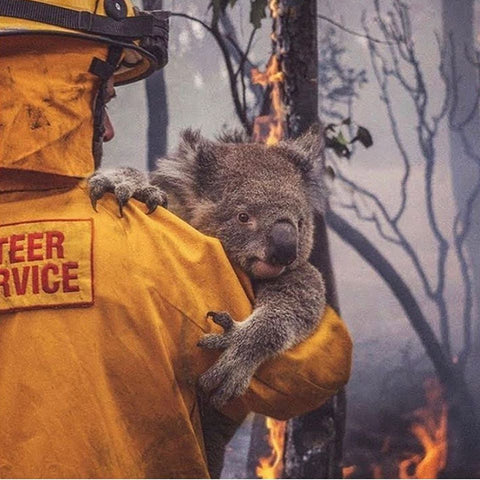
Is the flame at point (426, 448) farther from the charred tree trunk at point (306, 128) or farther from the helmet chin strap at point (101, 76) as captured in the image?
the helmet chin strap at point (101, 76)

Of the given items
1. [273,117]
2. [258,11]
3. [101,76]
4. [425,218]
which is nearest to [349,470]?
[425,218]

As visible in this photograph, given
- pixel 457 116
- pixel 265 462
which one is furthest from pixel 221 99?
pixel 265 462

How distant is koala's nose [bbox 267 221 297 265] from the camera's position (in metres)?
1.37

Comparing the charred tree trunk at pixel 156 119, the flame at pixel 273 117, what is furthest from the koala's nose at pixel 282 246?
the charred tree trunk at pixel 156 119

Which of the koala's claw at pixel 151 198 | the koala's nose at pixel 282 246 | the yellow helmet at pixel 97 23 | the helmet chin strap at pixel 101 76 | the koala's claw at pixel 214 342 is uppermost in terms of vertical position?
the yellow helmet at pixel 97 23

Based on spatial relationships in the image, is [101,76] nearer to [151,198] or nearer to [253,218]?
[151,198]

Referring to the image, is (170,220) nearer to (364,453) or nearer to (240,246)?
(240,246)

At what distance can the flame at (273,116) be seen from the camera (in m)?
2.48

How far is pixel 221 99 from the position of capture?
3.11m

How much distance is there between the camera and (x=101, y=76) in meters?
1.34

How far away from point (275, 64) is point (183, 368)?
1.43 meters

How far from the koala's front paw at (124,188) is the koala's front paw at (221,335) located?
22cm

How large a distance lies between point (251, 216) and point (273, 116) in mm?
1172

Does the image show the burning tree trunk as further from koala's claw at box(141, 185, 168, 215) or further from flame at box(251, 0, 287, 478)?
koala's claw at box(141, 185, 168, 215)
